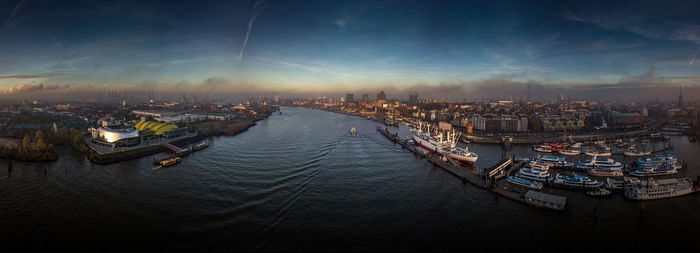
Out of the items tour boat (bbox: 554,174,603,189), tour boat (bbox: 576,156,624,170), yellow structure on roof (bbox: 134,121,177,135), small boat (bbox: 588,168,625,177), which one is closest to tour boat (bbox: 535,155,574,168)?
tour boat (bbox: 576,156,624,170)

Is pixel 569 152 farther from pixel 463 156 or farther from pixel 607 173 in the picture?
pixel 463 156

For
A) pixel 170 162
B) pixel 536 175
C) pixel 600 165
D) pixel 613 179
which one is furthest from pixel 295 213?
pixel 600 165

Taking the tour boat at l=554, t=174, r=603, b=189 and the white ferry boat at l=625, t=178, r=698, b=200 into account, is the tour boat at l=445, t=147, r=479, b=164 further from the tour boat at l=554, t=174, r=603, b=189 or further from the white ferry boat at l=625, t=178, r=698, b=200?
the white ferry boat at l=625, t=178, r=698, b=200

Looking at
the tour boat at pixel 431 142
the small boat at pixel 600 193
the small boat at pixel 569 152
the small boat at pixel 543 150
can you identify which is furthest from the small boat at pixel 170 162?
the small boat at pixel 569 152

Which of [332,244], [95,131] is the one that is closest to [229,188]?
[332,244]

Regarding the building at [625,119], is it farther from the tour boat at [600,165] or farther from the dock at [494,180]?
the dock at [494,180]

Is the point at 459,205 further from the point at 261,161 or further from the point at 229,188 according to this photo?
the point at 261,161

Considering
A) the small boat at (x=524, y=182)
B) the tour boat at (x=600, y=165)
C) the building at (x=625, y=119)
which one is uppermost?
the building at (x=625, y=119)
